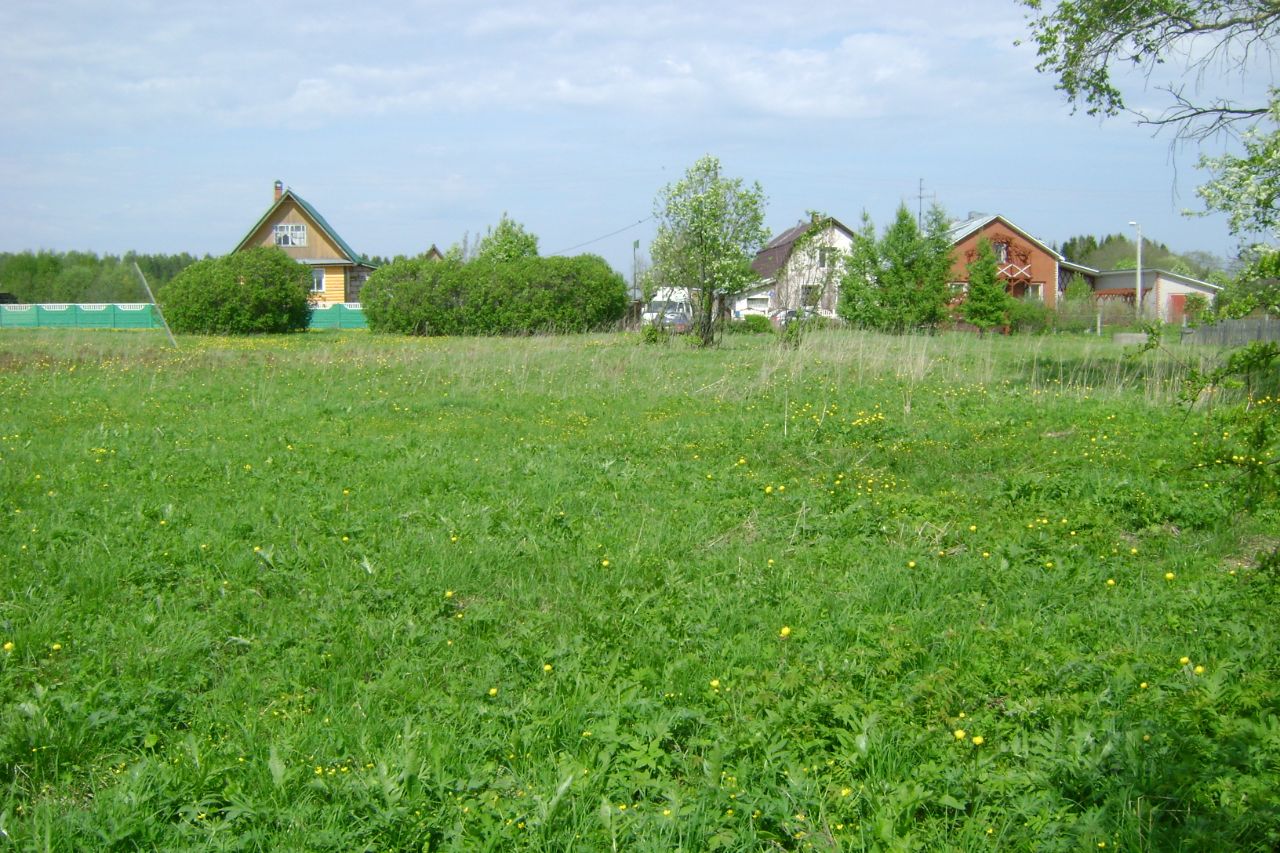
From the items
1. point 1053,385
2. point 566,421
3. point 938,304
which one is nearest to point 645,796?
point 566,421

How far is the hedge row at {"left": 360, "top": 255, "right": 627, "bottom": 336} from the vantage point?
103ft

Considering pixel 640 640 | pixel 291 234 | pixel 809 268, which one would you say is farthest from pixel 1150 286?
pixel 640 640

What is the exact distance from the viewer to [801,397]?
39.8 ft

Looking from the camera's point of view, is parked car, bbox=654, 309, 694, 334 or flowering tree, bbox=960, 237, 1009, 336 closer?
parked car, bbox=654, 309, 694, 334

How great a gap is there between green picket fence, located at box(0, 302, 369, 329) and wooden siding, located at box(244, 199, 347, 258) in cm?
282

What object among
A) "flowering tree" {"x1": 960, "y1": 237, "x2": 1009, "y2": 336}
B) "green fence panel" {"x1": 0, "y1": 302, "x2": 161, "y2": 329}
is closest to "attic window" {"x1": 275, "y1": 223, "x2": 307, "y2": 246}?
"green fence panel" {"x1": 0, "y1": 302, "x2": 161, "y2": 329}

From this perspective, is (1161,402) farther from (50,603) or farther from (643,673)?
(50,603)

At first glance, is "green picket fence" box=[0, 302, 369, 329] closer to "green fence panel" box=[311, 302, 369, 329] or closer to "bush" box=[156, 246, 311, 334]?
"green fence panel" box=[311, 302, 369, 329]

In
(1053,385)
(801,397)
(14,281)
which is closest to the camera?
(801,397)

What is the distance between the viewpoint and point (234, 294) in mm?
32000

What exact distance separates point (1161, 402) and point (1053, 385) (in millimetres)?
2341

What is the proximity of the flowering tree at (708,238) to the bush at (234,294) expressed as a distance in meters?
15.0

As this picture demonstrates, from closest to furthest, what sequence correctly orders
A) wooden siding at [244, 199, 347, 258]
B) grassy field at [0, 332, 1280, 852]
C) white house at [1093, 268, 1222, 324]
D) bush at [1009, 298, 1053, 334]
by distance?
grassy field at [0, 332, 1280, 852]
bush at [1009, 298, 1053, 334]
wooden siding at [244, 199, 347, 258]
white house at [1093, 268, 1222, 324]

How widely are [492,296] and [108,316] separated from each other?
25.7m
